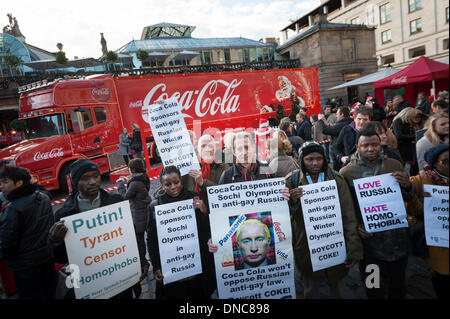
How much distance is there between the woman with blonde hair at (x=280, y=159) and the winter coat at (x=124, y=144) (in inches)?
280

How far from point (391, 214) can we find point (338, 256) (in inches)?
23.3

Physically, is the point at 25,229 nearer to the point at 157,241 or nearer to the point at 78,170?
the point at 78,170

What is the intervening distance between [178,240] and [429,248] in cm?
209

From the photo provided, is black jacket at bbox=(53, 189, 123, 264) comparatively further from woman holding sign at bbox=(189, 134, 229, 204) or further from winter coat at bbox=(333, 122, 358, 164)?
winter coat at bbox=(333, 122, 358, 164)

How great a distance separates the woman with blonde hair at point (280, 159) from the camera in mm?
3313

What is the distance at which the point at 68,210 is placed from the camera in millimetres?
2236

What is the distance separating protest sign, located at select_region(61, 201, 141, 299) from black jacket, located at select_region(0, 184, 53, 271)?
52 centimetres

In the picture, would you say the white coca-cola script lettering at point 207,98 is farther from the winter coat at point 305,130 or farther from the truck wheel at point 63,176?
the winter coat at point 305,130

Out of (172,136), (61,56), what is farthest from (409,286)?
(61,56)

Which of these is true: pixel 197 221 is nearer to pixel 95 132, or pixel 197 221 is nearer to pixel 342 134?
pixel 342 134

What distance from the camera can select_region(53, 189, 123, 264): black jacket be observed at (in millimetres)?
2174

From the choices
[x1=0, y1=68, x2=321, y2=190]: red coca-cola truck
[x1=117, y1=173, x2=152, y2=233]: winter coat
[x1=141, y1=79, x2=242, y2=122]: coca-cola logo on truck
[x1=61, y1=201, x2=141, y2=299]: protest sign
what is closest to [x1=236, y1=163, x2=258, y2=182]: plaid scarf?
[x1=61, y1=201, x2=141, y2=299]: protest sign

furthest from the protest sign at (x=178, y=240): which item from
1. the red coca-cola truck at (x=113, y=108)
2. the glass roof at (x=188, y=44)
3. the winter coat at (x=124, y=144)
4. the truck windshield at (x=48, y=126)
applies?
the glass roof at (x=188, y=44)
